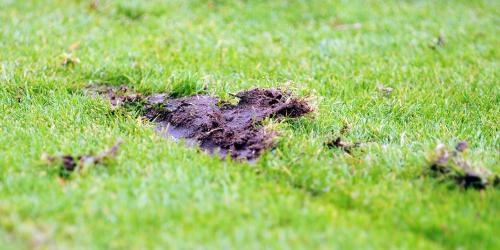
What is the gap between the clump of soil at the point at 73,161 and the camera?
379 centimetres

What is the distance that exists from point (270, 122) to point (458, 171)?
1.37 metres

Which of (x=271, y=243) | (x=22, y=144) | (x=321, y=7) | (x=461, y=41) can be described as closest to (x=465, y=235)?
(x=271, y=243)

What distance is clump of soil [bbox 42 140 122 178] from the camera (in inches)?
149

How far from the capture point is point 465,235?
10.8 ft

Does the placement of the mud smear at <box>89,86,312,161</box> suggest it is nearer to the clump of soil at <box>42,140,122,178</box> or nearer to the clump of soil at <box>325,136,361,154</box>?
the clump of soil at <box>325,136,361,154</box>

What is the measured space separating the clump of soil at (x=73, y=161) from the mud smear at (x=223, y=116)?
2.25 feet

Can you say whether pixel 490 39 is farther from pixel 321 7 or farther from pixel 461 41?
pixel 321 7

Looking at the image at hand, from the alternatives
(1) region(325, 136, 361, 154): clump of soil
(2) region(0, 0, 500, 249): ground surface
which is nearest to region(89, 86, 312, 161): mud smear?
(2) region(0, 0, 500, 249): ground surface

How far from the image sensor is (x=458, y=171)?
3.79 meters

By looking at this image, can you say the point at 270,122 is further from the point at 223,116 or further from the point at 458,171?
the point at 458,171

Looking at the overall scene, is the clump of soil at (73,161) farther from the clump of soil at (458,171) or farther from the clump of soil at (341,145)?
the clump of soil at (458,171)

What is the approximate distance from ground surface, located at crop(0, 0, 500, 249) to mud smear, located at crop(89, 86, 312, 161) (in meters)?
0.15

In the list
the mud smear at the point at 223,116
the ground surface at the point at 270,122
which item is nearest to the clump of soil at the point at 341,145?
the ground surface at the point at 270,122

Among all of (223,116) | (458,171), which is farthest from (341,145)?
(223,116)
